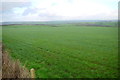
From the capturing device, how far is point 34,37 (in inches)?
190

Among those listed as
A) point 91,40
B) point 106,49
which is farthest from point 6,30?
point 106,49

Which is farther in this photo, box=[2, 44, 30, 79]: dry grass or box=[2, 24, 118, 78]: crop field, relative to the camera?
box=[2, 44, 30, 79]: dry grass

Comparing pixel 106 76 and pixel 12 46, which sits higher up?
pixel 12 46

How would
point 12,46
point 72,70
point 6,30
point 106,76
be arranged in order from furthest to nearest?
point 6,30 → point 12,46 → point 72,70 → point 106,76

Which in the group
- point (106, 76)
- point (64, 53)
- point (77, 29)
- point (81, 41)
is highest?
point (77, 29)

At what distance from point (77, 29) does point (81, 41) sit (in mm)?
468

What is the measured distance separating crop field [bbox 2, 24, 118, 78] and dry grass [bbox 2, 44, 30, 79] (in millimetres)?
158

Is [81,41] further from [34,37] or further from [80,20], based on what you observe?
[34,37]

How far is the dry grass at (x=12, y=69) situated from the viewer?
13.8 ft

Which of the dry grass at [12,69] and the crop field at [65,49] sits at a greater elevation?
the crop field at [65,49]

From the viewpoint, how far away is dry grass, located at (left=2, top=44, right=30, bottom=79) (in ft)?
13.8

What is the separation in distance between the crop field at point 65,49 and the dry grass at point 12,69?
0.16m

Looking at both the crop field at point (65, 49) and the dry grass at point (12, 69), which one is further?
the dry grass at point (12, 69)

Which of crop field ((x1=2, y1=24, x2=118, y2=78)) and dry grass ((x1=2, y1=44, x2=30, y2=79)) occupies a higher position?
crop field ((x1=2, y1=24, x2=118, y2=78))
